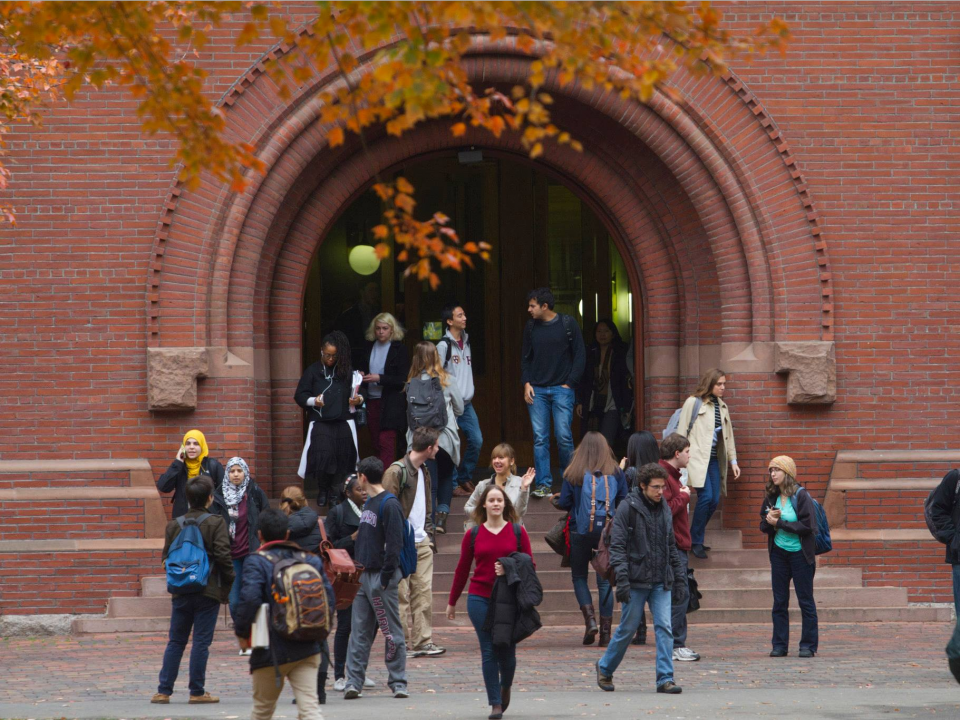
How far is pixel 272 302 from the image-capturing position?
13.7 metres

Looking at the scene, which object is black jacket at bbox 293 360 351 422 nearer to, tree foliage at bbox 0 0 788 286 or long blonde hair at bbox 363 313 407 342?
long blonde hair at bbox 363 313 407 342

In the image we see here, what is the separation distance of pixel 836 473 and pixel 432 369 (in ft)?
13.2

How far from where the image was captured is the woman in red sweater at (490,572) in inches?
335

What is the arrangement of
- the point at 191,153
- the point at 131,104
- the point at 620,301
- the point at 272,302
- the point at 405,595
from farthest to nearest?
the point at 620,301 < the point at 272,302 < the point at 131,104 < the point at 405,595 < the point at 191,153

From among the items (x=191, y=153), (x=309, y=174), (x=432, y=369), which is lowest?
(x=432, y=369)

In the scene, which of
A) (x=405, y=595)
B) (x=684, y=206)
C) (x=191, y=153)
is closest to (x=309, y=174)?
(x=684, y=206)

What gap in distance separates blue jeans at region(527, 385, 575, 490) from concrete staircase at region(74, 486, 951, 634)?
0.86 metres

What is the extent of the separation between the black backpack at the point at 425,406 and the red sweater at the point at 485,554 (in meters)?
4.11

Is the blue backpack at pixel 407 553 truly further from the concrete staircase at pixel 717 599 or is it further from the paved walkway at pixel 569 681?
the concrete staircase at pixel 717 599

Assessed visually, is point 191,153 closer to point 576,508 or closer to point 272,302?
point 576,508

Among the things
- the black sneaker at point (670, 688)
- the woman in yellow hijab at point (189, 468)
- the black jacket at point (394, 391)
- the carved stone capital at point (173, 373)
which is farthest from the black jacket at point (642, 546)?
the carved stone capital at point (173, 373)

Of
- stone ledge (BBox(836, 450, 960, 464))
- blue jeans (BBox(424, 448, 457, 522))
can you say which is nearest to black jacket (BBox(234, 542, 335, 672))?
blue jeans (BBox(424, 448, 457, 522))

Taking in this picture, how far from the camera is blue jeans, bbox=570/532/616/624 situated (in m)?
11.1

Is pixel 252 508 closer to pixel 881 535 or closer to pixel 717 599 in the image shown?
pixel 717 599
